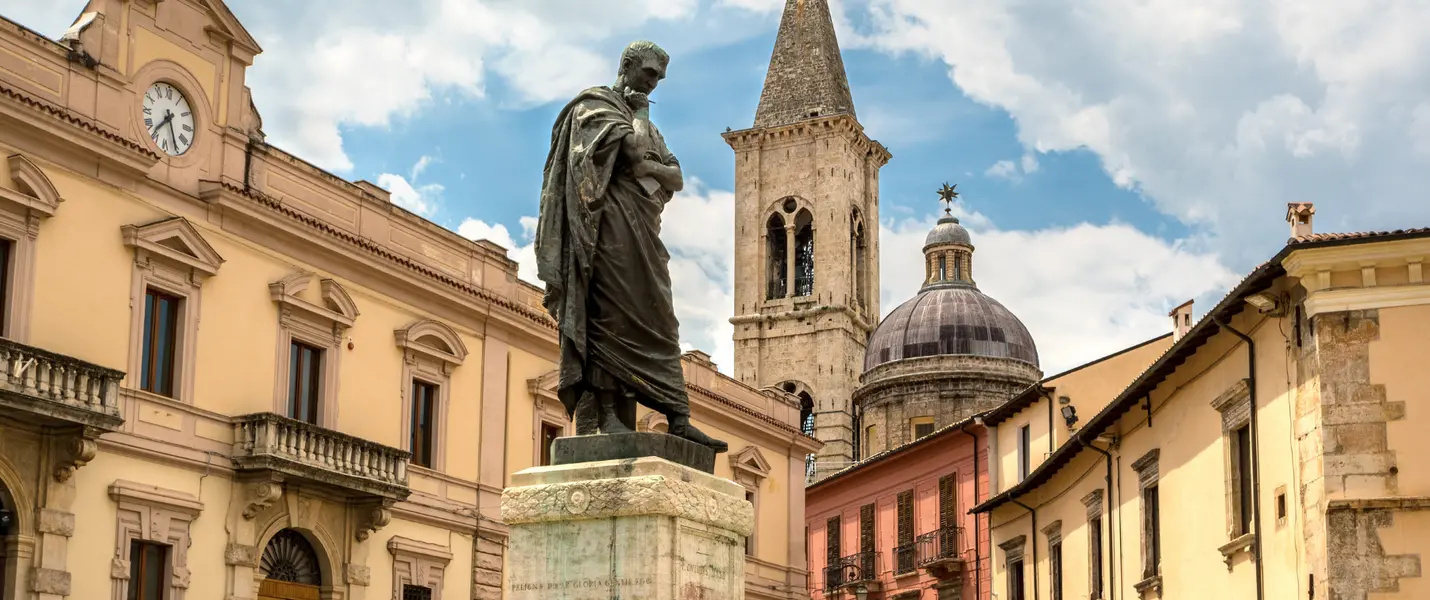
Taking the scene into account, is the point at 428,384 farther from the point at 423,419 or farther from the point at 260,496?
the point at 260,496

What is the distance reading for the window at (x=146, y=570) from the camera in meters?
23.7

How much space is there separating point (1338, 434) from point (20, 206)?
1560 centimetres

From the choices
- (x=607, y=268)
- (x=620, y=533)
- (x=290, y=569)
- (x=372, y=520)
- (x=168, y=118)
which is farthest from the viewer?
(x=372, y=520)

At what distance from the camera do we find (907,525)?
4638cm

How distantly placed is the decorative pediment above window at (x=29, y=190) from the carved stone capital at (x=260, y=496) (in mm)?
4859

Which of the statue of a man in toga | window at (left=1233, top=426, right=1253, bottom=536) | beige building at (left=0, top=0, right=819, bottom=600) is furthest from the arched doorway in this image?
the statue of a man in toga

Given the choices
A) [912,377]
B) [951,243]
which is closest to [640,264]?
[912,377]

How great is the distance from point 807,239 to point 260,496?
6102 centimetres

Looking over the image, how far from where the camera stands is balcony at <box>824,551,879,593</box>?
47.4 meters

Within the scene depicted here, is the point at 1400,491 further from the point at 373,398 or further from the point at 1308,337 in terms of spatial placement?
the point at 373,398

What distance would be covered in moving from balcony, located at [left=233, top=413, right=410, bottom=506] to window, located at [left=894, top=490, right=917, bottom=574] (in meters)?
20.6

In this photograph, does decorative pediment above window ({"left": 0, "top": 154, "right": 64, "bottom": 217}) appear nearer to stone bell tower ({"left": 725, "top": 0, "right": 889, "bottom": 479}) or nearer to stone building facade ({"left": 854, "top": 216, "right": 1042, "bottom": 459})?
stone building facade ({"left": 854, "top": 216, "right": 1042, "bottom": 459})

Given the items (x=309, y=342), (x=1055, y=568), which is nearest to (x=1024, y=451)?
(x=1055, y=568)

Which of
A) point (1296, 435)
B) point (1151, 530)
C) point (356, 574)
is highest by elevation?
point (1296, 435)
